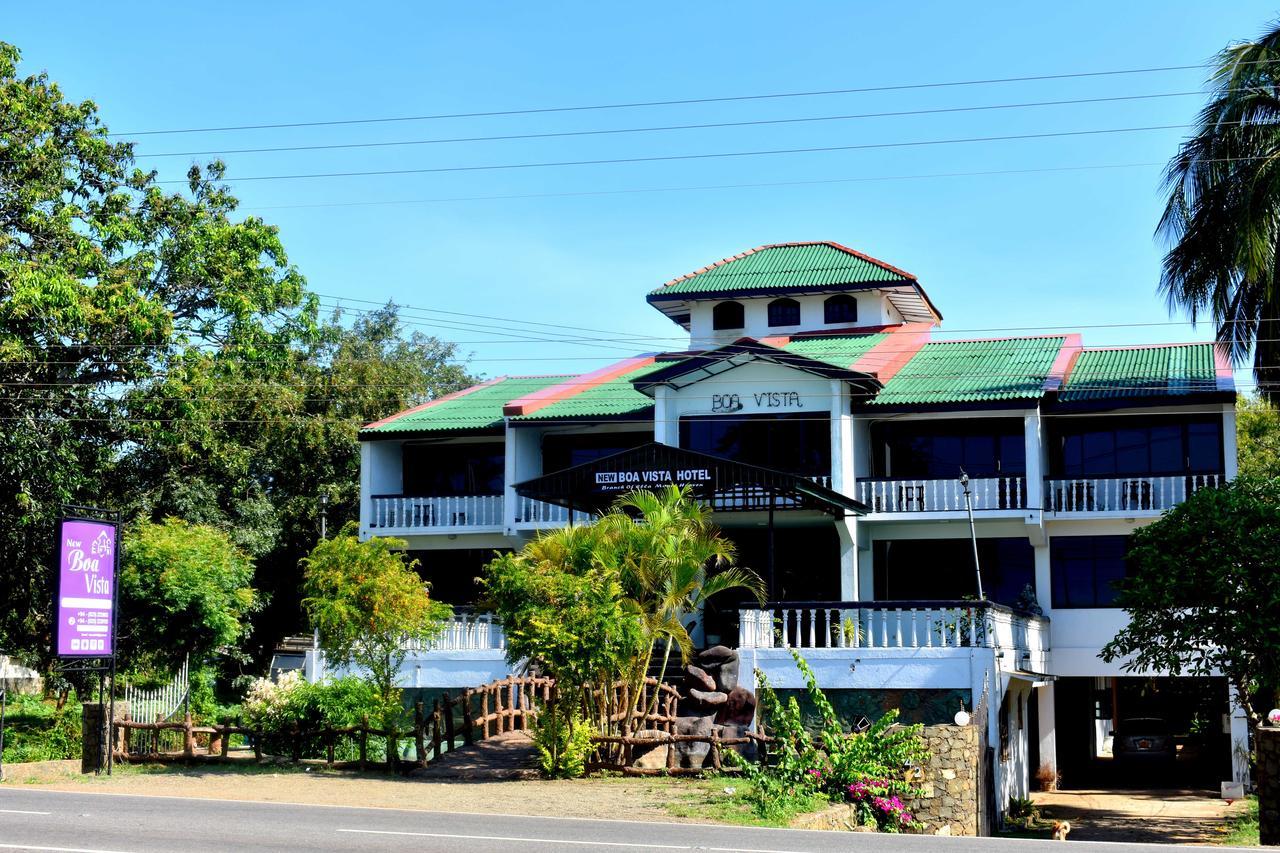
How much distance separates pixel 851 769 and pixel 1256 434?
33742 millimetres

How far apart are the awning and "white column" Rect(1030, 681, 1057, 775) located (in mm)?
5418

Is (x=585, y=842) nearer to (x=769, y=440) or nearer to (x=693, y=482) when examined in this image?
(x=693, y=482)

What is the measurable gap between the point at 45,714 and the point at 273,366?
9632 mm

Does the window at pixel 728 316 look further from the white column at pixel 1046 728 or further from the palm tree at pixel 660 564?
the palm tree at pixel 660 564

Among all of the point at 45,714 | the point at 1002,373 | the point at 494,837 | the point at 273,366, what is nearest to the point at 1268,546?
the point at 1002,373

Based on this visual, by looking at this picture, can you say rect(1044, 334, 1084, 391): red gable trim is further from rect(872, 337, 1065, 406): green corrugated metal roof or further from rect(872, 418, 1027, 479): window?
rect(872, 418, 1027, 479): window

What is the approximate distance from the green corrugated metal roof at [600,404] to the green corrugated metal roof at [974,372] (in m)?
5.26

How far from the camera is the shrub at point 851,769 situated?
60.6 feet

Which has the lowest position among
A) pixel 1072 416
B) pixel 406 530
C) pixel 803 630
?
pixel 803 630

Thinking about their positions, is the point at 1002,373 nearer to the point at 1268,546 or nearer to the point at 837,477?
the point at 837,477

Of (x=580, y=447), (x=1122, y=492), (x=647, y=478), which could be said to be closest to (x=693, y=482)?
(x=647, y=478)

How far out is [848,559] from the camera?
2900cm

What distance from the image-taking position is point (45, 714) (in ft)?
109

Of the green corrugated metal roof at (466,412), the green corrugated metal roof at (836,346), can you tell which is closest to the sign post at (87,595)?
the green corrugated metal roof at (466,412)
